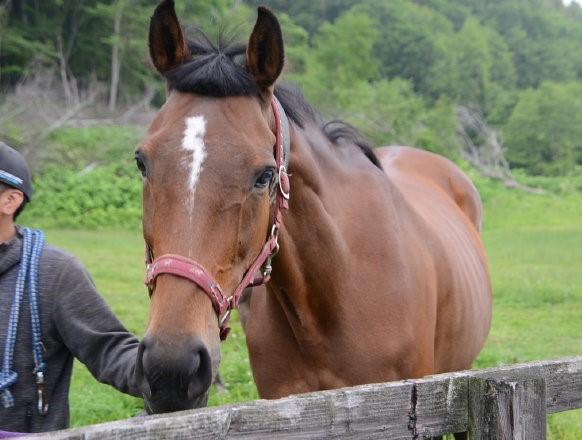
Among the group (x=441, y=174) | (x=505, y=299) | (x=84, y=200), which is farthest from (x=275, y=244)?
(x=84, y=200)

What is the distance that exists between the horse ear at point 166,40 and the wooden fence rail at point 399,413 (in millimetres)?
1312

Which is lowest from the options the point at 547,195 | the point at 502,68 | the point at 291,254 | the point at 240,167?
the point at 547,195

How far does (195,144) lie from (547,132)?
37009 mm

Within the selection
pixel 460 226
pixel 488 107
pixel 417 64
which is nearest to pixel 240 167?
pixel 460 226

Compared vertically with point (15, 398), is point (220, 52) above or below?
above

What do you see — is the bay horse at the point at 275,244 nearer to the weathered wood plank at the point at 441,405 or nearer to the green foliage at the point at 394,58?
the green foliage at the point at 394,58

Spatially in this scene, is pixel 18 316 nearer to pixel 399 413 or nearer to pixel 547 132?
pixel 399 413

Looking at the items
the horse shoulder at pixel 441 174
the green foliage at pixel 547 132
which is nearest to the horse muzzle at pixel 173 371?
the horse shoulder at pixel 441 174

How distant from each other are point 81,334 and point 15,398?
0.92ft

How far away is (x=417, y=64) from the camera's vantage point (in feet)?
194

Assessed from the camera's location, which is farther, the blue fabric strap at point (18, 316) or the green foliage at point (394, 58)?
the green foliage at point (394, 58)

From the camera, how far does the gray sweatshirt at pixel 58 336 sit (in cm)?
227

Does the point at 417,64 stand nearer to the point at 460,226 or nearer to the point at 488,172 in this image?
the point at 488,172

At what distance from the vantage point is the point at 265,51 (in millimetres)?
2398
